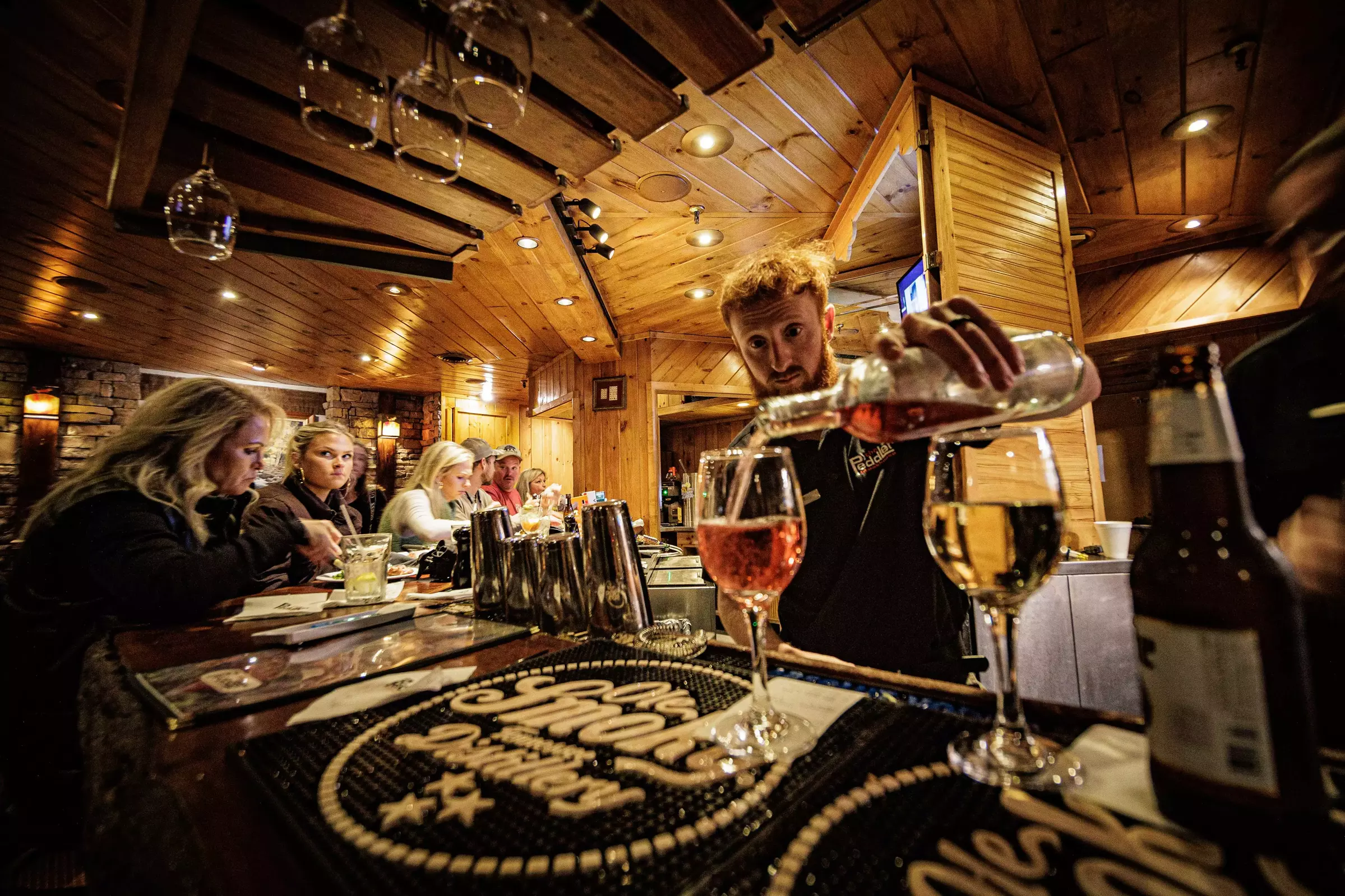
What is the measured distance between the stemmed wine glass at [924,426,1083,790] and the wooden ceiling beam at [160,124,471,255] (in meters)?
2.60

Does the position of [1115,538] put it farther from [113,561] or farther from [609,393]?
[609,393]

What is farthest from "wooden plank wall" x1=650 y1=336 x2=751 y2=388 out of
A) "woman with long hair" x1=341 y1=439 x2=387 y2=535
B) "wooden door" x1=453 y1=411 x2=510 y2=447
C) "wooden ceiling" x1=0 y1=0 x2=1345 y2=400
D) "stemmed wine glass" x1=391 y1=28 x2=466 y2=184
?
"stemmed wine glass" x1=391 y1=28 x2=466 y2=184

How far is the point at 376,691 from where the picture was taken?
0.70 meters

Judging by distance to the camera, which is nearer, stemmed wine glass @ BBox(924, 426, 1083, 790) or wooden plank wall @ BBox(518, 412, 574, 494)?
stemmed wine glass @ BBox(924, 426, 1083, 790)

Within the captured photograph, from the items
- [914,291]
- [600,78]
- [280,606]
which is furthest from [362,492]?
[914,291]

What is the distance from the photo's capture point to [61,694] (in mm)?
1418

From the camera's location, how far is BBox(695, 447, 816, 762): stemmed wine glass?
0.62 metres

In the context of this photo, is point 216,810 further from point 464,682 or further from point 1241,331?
point 1241,331

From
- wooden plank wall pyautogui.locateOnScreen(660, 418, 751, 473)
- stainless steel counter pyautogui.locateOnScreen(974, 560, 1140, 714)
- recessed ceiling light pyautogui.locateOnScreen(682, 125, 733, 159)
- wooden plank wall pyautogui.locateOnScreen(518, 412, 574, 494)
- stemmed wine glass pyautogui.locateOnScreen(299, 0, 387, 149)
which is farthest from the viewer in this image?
wooden plank wall pyautogui.locateOnScreen(518, 412, 574, 494)

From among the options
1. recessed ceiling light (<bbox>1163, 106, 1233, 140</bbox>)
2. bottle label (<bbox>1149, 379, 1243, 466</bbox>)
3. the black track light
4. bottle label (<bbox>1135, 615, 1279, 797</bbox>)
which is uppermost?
recessed ceiling light (<bbox>1163, 106, 1233, 140</bbox>)

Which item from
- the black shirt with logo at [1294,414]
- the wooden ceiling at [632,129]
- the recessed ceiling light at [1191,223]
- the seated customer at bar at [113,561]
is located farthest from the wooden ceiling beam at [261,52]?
the recessed ceiling light at [1191,223]

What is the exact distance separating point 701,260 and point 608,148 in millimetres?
2070

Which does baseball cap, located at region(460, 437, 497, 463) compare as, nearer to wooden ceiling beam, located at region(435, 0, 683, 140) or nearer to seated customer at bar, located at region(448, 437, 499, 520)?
seated customer at bar, located at region(448, 437, 499, 520)

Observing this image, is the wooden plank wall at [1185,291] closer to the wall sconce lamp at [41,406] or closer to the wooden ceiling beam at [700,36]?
the wooden ceiling beam at [700,36]
